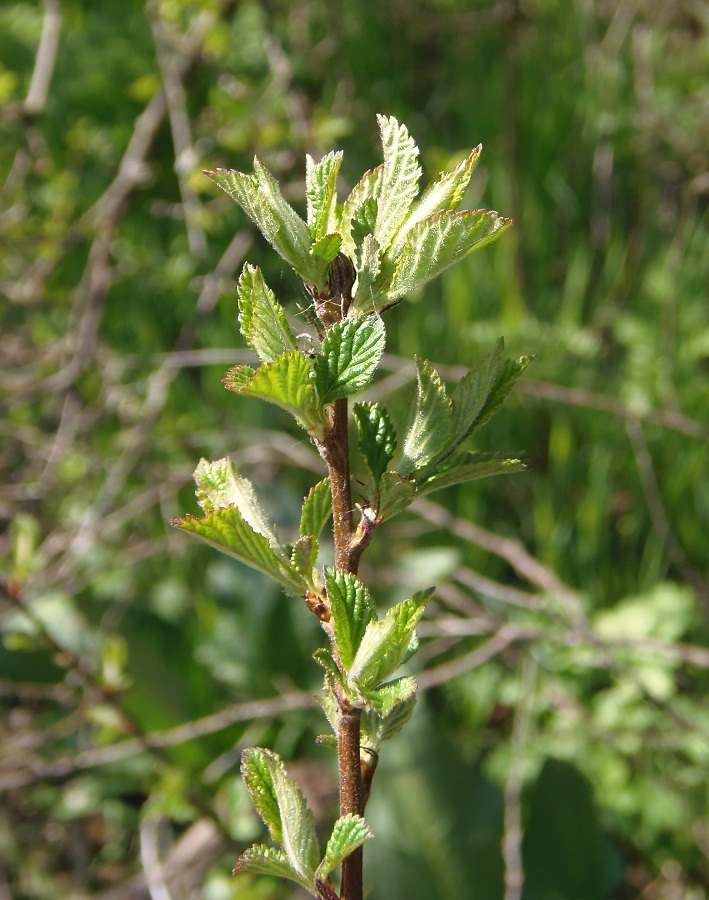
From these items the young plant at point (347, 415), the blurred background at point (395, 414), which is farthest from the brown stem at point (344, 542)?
the blurred background at point (395, 414)

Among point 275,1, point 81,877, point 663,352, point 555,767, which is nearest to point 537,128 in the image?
point 663,352

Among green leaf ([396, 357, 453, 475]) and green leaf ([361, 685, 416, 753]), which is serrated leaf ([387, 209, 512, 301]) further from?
green leaf ([361, 685, 416, 753])

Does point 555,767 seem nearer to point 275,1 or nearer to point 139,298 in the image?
point 139,298

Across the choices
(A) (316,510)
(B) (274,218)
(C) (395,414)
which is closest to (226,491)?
(A) (316,510)

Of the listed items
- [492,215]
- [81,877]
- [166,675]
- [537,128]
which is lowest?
[81,877]

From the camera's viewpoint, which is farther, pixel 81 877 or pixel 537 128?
pixel 537 128

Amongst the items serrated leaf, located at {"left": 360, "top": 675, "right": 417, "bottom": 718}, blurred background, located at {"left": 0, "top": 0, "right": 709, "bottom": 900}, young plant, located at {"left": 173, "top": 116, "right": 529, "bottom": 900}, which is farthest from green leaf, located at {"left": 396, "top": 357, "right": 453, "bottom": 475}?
blurred background, located at {"left": 0, "top": 0, "right": 709, "bottom": 900}

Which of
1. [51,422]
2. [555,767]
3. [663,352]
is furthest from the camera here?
[51,422]
